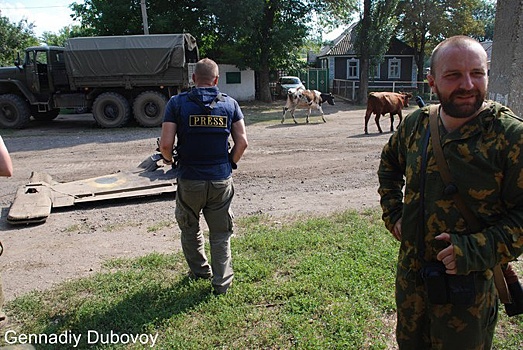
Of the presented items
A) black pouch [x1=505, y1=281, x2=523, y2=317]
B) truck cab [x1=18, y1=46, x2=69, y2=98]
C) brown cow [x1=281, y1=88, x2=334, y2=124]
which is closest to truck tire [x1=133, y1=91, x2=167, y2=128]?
truck cab [x1=18, y1=46, x2=69, y2=98]

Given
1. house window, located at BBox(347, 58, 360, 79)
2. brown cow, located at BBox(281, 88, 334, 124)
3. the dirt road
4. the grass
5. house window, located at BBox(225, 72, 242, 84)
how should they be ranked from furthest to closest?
house window, located at BBox(347, 58, 360, 79) < house window, located at BBox(225, 72, 242, 84) < brown cow, located at BBox(281, 88, 334, 124) < the dirt road < the grass

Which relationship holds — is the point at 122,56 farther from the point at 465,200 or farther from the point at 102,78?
the point at 465,200

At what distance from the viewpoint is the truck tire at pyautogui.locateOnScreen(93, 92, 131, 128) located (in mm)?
14852

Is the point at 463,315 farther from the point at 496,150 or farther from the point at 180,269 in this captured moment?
the point at 180,269

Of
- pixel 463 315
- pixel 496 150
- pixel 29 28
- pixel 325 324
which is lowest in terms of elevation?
pixel 325 324

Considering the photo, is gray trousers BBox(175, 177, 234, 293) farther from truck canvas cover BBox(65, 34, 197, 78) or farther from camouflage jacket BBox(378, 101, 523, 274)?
truck canvas cover BBox(65, 34, 197, 78)

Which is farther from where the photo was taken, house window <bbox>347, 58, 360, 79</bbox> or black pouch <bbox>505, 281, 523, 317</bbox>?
house window <bbox>347, 58, 360, 79</bbox>

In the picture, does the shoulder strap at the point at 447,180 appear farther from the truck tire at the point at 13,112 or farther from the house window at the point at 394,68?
the house window at the point at 394,68

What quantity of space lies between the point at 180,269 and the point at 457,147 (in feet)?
10.1

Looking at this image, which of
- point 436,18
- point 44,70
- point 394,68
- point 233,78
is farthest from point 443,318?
point 394,68

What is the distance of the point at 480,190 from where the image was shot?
1772 millimetres

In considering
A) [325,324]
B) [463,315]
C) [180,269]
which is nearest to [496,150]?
[463,315]

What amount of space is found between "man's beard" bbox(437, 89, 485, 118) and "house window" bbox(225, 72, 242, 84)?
78.6ft

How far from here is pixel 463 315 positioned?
1.89 meters
